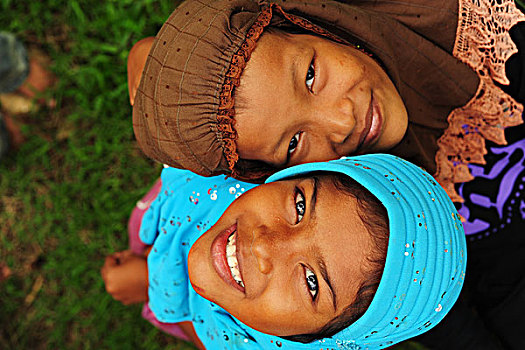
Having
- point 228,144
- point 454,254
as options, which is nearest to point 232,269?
point 228,144

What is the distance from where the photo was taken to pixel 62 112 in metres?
2.85

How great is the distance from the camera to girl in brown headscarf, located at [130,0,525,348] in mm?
1494

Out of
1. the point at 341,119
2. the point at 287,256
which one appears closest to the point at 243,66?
the point at 341,119

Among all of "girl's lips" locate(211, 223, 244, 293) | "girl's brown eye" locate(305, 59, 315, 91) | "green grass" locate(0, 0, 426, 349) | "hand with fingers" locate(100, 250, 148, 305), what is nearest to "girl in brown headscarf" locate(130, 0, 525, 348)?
"girl's brown eye" locate(305, 59, 315, 91)

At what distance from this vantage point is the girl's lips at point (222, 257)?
152 cm

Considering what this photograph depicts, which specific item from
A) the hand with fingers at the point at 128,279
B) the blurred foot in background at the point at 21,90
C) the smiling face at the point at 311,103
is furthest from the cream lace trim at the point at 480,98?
the blurred foot in background at the point at 21,90

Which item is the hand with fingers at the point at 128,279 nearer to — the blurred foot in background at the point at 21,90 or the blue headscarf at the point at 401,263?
the blue headscarf at the point at 401,263

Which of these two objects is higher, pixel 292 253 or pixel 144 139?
pixel 144 139

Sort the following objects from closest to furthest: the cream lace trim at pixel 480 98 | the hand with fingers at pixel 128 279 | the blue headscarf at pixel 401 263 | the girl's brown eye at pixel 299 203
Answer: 1. the blue headscarf at pixel 401 263
2. the girl's brown eye at pixel 299 203
3. the cream lace trim at pixel 480 98
4. the hand with fingers at pixel 128 279

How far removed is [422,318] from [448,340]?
2.41 feet

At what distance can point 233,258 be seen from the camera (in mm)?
1539

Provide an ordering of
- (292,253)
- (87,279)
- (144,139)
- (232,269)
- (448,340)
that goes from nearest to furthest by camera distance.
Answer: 1. (292,253)
2. (232,269)
3. (144,139)
4. (448,340)
5. (87,279)

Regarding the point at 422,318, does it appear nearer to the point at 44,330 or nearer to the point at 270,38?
the point at 270,38

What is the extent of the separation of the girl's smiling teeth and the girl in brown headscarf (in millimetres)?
292
